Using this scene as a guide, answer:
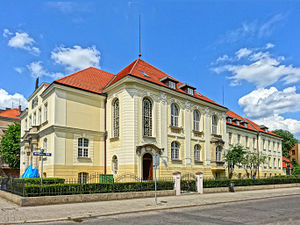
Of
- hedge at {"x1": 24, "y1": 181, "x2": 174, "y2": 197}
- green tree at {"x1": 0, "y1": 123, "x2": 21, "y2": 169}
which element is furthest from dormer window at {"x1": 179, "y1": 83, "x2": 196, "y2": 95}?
green tree at {"x1": 0, "y1": 123, "x2": 21, "y2": 169}

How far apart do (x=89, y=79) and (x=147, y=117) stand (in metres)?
7.62

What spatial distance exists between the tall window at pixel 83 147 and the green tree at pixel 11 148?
22847 mm

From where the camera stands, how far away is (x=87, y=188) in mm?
16094

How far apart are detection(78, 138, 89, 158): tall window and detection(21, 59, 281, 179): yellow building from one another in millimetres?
90

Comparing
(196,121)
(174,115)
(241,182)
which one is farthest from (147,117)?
(241,182)

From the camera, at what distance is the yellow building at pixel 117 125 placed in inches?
947

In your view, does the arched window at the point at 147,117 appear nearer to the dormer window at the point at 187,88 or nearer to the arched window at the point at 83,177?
the dormer window at the point at 187,88

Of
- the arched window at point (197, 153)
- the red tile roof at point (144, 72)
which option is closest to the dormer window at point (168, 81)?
the red tile roof at point (144, 72)

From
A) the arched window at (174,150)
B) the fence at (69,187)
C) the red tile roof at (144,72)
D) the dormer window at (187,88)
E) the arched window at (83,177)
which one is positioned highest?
the red tile roof at (144,72)

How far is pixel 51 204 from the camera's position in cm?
1423

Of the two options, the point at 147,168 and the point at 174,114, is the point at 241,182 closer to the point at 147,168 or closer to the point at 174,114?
the point at 147,168

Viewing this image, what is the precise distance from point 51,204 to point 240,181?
720 inches

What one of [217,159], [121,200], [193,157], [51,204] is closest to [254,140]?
[217,159]

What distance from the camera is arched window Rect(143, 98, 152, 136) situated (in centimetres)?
2570
